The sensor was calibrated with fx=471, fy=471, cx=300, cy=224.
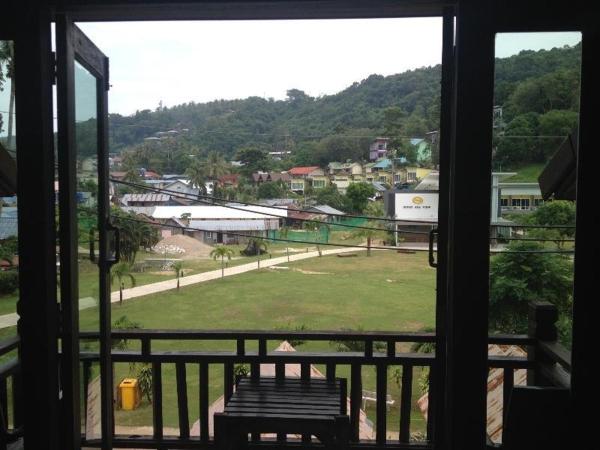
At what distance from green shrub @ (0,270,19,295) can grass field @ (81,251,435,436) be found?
17.4 feet

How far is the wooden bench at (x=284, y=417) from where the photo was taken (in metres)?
1.95

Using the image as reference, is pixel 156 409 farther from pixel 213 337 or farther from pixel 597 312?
pixel 597 312

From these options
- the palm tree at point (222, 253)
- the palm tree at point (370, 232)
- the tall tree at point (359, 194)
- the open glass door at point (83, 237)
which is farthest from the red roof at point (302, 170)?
the palm tree at point (222, 253)

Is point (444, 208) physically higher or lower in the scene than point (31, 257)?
higher

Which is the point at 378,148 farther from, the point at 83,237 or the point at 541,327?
the point at 83,237

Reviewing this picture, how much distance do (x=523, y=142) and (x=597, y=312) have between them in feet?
2.37

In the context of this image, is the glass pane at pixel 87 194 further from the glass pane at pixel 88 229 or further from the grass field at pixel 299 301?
the grass field at pixel 299 301

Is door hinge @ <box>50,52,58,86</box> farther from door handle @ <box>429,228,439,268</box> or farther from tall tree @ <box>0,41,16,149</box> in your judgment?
door handle @ <box>429,228,439,268</box>

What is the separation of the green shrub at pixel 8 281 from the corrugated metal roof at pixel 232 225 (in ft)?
13.8

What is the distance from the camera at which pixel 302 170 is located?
4504 mm

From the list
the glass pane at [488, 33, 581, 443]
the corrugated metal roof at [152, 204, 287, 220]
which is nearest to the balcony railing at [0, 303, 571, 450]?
the glass pane at [488, 33, 581, 443]

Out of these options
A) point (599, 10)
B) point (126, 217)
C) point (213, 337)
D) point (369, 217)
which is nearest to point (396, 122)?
point (369, 217)

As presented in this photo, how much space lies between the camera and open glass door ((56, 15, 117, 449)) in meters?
1.78

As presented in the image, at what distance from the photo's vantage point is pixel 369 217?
4102mm
